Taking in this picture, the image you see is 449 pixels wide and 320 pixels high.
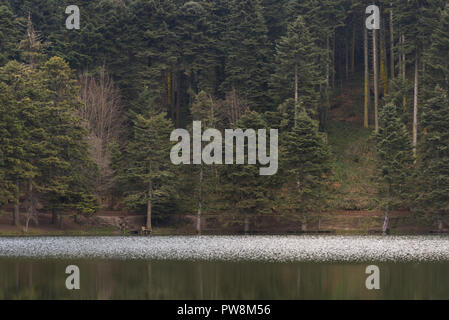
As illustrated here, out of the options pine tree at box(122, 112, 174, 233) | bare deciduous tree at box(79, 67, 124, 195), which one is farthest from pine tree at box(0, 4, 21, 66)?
pine tree at box(122, 112, 174, 233)

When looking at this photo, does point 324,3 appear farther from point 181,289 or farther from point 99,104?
point 181,289

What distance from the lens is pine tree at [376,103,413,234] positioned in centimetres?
5725

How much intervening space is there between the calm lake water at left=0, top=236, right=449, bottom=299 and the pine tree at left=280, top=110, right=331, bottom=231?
12980 millimetres

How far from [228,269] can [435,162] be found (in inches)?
1281

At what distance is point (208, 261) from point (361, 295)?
39.8 ft

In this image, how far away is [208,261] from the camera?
1315 inches

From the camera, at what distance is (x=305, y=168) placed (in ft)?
195

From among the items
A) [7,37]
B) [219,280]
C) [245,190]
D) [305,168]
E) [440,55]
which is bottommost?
[219,280]

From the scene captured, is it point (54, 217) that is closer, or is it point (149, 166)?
point (54, 217)
